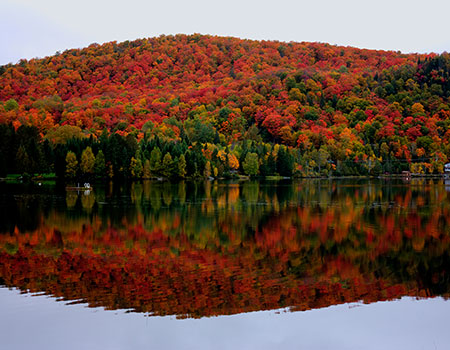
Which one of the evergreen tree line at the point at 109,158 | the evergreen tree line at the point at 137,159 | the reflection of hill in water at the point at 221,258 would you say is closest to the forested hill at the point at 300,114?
the evergreen tree line at the point at 137,159

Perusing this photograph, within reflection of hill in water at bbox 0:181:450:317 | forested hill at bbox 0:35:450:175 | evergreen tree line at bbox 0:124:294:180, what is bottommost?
reflection of hill in water at bbox 0:181:450:317

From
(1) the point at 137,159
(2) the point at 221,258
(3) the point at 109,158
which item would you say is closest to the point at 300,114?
(1) the point at 137,159

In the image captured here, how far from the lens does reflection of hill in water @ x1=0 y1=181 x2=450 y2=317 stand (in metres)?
15.9

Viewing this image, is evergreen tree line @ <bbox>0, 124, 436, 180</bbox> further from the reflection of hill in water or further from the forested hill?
the reflection of hill in water

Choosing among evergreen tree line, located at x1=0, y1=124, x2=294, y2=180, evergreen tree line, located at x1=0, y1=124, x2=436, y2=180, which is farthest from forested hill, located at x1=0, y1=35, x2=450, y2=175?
evergreen tree line, located at x1=0, y1=124, x2=294, y2=180

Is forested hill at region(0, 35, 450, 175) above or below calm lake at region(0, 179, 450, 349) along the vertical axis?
above

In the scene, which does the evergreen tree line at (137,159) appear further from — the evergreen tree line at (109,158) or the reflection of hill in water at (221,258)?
the reflection of hill in water at (221,258)

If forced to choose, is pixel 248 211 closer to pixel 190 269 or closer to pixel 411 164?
pixel 190 269

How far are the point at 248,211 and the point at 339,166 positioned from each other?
117 meters

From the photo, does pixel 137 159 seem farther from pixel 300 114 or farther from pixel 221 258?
pixel 300 114

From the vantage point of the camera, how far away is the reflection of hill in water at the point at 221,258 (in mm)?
15859

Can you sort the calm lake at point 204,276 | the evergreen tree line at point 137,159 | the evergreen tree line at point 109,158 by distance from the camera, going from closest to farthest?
the calm lake at point 204,276 < the evergreen tree line at point 109,158 < the evergreen tree line at point 137,159

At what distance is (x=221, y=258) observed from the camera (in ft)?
69.3

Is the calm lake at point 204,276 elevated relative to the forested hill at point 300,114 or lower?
lower
